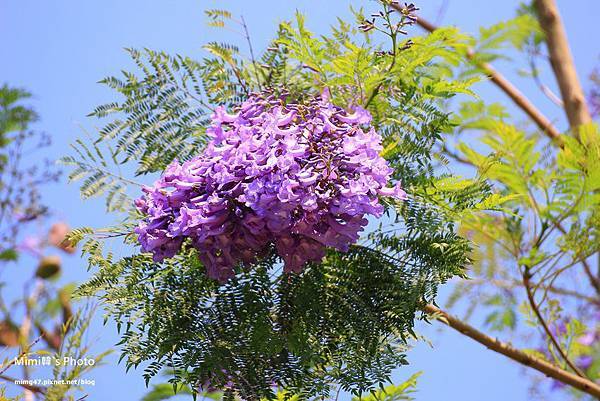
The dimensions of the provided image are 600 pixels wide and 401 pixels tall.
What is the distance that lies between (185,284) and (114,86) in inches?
13.4

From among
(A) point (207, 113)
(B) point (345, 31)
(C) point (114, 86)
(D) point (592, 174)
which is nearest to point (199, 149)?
(A) point (207, 113)

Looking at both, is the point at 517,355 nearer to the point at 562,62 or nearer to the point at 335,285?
the point at 335,285

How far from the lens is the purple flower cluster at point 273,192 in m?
0.99

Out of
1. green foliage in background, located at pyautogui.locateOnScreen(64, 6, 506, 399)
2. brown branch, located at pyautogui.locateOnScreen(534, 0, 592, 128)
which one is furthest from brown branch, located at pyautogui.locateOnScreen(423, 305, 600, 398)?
brown branch, located at pyautogui.locateOnScreen(534, 0, 592, 128)

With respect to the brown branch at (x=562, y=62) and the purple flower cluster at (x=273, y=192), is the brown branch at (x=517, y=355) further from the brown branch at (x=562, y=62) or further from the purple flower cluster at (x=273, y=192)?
the brown branch at (x=562, y=62)

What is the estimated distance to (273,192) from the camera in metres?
0.98

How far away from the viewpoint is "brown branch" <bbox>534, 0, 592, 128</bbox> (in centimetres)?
285

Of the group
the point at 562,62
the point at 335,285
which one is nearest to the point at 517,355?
the point at 335,285

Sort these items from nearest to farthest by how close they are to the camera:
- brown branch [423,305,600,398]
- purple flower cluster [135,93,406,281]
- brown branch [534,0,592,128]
A: purple flower cluster [135,93,406,281], brown branch [423,305,600,398], brown branch [534,0,592,128]

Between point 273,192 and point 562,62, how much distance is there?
2.20 metres

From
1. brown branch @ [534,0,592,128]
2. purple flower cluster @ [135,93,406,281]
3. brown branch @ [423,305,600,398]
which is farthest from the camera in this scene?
brown branch @ [534,0,592,128]

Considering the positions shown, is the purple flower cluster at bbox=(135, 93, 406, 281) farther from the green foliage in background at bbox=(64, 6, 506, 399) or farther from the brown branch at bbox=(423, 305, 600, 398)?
the brown branch at bbox=(423, 305, 600, 398)

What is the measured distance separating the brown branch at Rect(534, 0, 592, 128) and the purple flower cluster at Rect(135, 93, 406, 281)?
6.41 ft

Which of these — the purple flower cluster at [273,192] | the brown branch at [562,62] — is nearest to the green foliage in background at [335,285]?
the purple flower cluster at [273,192]
